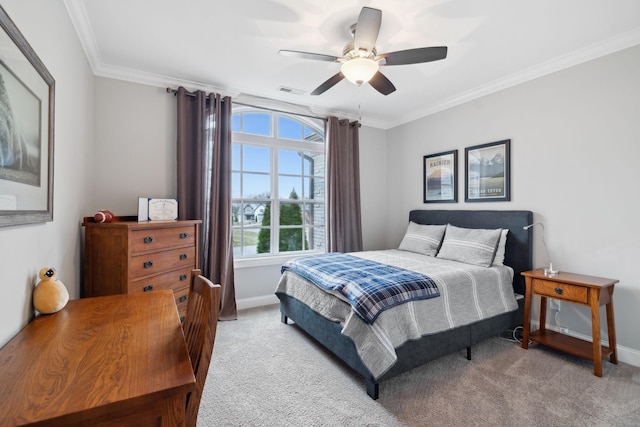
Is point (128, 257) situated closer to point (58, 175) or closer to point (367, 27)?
point (58, 175)

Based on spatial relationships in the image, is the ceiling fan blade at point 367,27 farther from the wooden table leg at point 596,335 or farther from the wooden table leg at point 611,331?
the wooden table leg at point 611,331

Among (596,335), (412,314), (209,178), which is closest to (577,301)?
(596,335)

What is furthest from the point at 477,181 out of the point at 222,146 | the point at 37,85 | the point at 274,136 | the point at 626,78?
the point at 37,85

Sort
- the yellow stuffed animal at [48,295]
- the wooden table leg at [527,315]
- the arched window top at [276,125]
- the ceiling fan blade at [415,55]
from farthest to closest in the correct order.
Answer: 1. the arched window top at [276,125]
2. the wooden table leg at [527,315]
3. the ceiling fan blade at [415,55]
4. the yellow stuffed animal at [48,295]

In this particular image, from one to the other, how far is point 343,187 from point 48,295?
131 inches

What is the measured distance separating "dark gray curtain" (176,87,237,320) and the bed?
744 millimetres

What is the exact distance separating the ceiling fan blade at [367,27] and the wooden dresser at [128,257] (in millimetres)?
2092

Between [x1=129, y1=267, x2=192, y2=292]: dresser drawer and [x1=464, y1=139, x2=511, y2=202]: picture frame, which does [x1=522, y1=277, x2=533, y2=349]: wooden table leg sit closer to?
[x1=464, y1=139, x2=511, y2=202]: picture frame

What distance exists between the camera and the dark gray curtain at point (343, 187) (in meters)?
4.06

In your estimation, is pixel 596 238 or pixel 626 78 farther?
pixel 596 238

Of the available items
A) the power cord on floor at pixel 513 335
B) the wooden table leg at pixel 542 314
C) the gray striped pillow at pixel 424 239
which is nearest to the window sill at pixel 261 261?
the gray striped pillow at pixel 424 239

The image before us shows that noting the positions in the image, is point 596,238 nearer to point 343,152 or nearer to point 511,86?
point 511,86

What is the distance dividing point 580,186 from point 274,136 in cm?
330

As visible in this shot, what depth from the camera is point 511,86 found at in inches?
124
